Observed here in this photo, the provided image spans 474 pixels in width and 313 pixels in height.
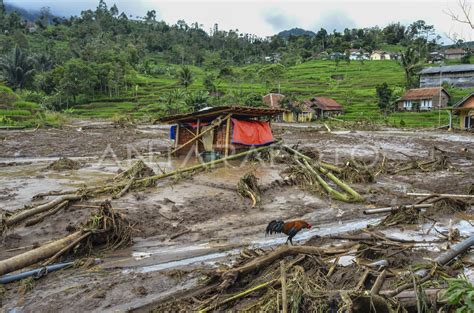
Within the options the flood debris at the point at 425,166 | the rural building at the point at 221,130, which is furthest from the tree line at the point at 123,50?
the flood debris at the point at 425,166

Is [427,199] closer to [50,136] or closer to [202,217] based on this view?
[202,217]

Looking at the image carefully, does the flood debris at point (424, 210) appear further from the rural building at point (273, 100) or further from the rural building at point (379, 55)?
the rural building at point (379, 55)

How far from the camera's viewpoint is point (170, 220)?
26.9 ft

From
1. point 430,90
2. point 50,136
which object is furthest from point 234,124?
point 430,90

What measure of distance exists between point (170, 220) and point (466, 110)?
121ft

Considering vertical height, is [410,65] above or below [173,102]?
above

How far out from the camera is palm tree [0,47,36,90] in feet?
185

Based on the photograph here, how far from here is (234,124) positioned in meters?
16.3

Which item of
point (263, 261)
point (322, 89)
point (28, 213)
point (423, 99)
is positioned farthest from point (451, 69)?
point (263, 261)

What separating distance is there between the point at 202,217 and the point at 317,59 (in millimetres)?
87620

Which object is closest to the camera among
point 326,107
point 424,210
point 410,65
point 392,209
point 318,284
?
point 318,284

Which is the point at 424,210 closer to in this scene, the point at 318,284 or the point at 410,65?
the point at 318,284

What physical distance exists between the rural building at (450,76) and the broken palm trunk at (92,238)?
64302 mm

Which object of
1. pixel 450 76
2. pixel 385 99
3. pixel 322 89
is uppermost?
pixel 450 76
